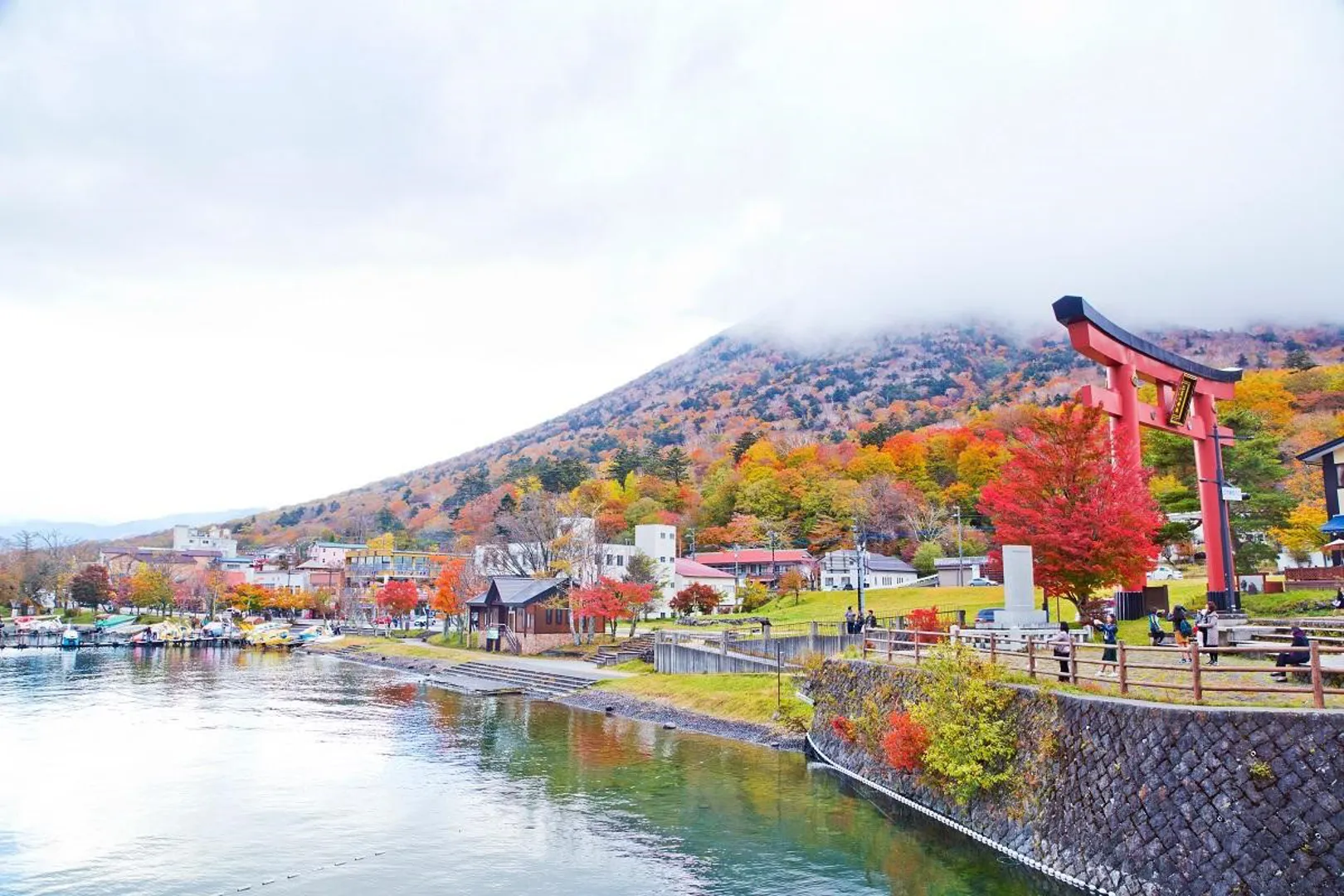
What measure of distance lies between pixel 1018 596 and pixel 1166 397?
14251mm

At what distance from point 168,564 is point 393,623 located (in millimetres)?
48074

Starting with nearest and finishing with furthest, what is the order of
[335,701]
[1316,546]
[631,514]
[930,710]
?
[930,710] → [335,701] → [1316,546] → [631,514]

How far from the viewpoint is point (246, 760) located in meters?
28.6

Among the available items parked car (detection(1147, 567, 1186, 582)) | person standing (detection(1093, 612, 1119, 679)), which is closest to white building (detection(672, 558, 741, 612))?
parked car (detection(1147, 567, 1186, 582))

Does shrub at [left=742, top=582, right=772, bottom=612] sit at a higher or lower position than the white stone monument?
lower

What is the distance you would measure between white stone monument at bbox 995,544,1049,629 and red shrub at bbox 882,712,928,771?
4898 mm

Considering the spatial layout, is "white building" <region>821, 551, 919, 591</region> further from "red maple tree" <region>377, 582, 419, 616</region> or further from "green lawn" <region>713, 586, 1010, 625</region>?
"red maple tree" <region>377, 582, 419, 616</region>

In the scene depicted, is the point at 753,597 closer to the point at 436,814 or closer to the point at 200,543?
the point at 436,814

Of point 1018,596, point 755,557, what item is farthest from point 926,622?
point 755,557

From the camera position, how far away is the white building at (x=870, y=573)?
71.3m

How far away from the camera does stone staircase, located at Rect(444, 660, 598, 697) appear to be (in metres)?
44.6

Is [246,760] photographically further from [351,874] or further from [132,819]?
[351,874]

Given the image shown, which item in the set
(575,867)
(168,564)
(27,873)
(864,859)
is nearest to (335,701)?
(27,873)

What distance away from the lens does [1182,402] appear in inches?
1258
